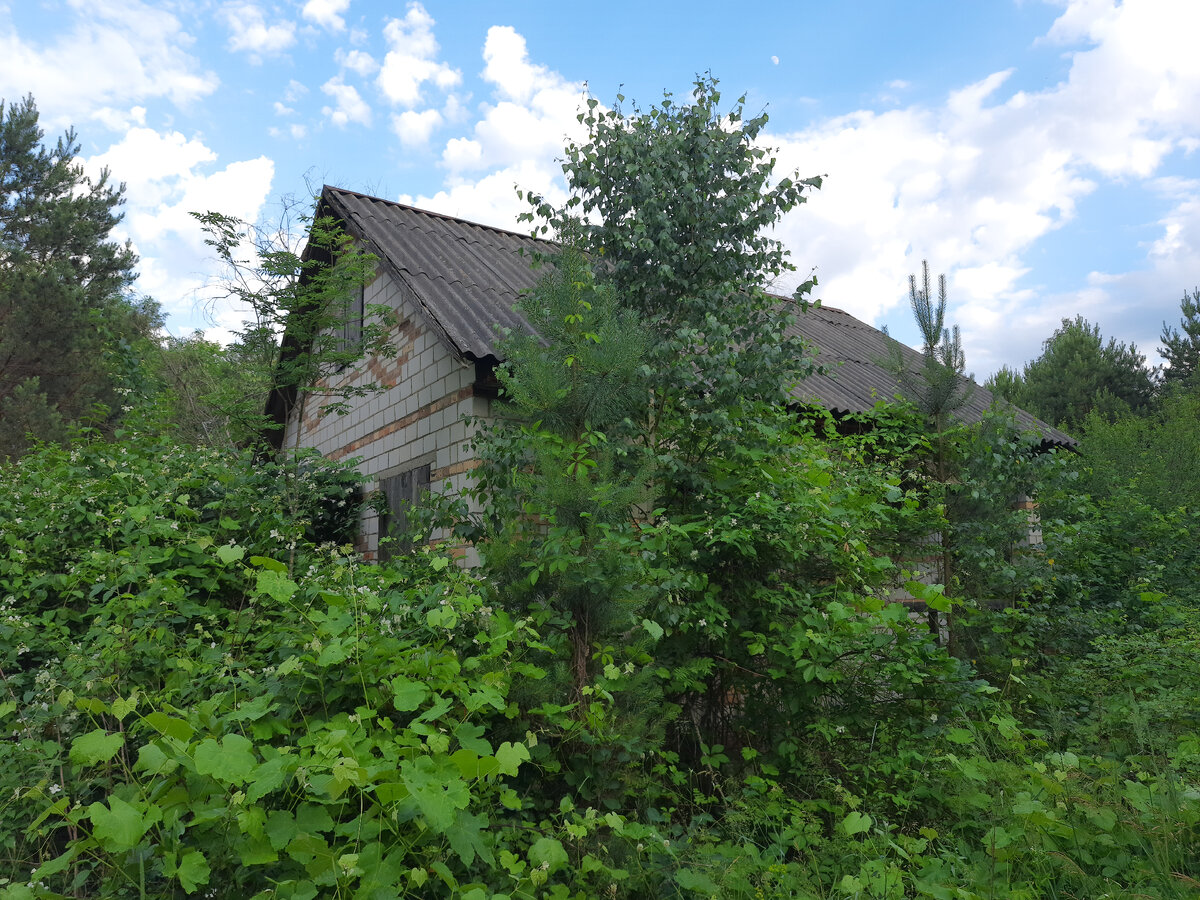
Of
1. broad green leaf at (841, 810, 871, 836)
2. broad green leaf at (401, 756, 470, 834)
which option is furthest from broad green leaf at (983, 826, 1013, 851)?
broad green leaf at (401, 756, 470, 834)

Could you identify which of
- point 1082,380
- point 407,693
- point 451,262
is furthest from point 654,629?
point 1082,380

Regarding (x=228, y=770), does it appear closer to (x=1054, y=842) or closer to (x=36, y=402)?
(x=1054, y=842)

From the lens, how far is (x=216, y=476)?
559 cm

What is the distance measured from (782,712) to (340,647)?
8.52 feet

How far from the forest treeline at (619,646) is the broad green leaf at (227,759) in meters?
0.01

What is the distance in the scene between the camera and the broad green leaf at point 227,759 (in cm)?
183

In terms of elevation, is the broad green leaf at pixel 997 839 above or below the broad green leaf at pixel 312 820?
below

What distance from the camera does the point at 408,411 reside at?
7.17 metres

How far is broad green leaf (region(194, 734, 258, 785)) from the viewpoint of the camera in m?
1.83

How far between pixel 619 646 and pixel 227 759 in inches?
69.8

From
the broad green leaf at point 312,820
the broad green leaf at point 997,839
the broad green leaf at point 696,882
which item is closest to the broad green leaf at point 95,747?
the broad green leaf at point 312,820

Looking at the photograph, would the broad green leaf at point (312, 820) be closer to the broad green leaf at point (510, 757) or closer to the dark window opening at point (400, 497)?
the broad green leaf at point (510, 757)

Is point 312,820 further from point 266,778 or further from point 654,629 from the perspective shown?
point 654,629

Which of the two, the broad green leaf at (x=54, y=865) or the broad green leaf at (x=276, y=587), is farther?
the broad green leaf at (x=276, y=587)
